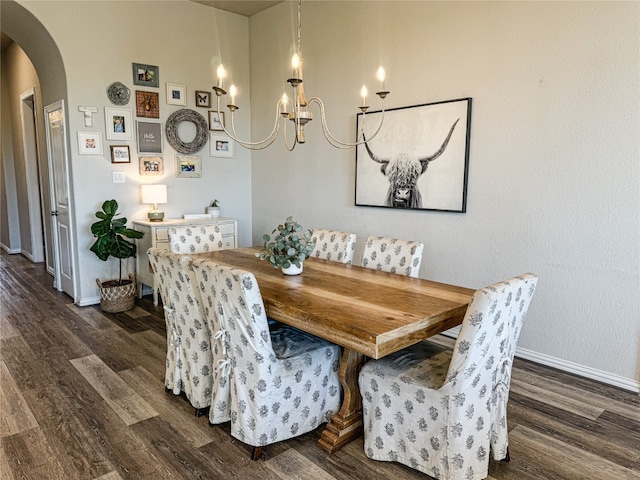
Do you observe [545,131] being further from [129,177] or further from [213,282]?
[129,177]

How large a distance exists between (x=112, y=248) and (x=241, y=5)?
309 centimetres

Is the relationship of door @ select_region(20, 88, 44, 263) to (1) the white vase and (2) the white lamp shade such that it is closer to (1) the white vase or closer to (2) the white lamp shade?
(2) the white lamp shade

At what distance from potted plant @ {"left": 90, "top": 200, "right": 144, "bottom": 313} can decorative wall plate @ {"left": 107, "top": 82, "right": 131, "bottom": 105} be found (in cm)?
105

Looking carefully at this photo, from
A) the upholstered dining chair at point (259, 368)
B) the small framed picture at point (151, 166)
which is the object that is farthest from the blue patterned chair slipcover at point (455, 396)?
the small framed picture at point (151, 166)

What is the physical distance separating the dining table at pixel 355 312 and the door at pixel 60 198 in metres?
2.88

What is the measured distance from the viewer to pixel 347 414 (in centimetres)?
224

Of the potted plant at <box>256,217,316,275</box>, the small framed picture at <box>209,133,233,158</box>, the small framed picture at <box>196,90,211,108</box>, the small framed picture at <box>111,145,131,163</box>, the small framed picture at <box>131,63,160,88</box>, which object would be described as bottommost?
the potted plant at <box>256,217,316,275</box>

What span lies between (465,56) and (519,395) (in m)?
2.47

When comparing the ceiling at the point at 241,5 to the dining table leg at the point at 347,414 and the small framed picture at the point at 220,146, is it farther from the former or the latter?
the dining table leg at the point at 347,414

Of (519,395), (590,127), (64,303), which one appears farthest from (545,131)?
(64,303)

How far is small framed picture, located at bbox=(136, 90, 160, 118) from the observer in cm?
465

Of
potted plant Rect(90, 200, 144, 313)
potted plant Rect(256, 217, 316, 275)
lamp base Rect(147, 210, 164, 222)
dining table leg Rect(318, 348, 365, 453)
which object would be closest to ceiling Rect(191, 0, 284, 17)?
lamp base Rect(147, 210, 164, 222)

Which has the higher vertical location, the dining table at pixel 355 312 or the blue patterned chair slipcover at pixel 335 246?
the blue patterned chair slipcover at pixel 335 246

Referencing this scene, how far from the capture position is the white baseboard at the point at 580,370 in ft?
9.23
